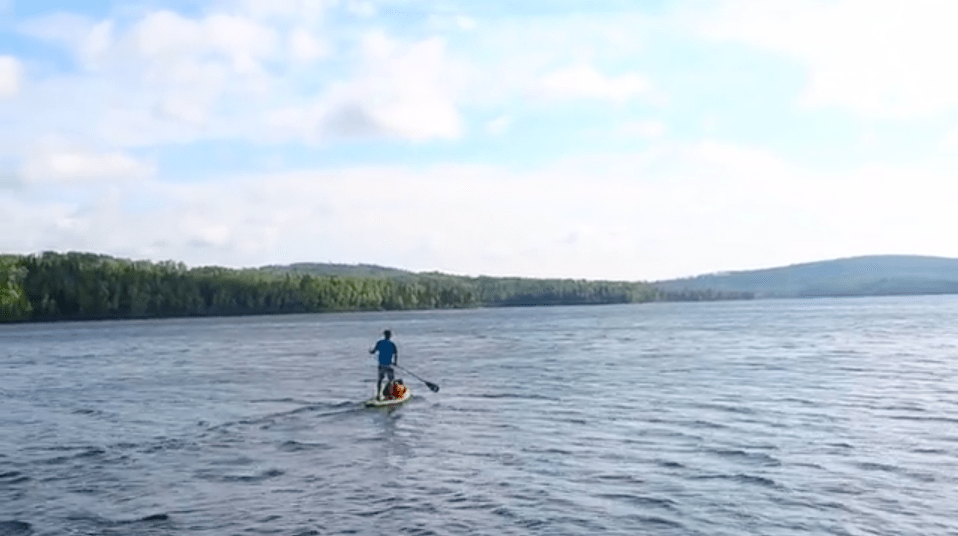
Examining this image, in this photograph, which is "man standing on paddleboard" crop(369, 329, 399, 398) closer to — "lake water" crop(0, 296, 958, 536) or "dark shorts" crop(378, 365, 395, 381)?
"dark shorts" crop(378, 365, 395, 381)

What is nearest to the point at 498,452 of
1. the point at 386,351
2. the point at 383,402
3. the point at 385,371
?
the point at 383,402

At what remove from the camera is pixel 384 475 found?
86.7 feet

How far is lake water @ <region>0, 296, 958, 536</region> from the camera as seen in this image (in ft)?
70.4

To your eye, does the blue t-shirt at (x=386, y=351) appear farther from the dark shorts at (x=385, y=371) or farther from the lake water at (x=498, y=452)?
the lake water at (x=498, y=452)

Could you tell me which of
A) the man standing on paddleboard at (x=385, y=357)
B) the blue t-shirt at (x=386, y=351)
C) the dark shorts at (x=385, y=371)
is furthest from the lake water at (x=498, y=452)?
the blue t-shirt at (x=386, y=351)

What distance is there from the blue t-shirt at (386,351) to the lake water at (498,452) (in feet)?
6.98

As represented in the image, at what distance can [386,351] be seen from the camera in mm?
43656

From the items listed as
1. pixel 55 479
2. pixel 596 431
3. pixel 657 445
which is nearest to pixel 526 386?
pixel 596 431

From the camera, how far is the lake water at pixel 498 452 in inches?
845

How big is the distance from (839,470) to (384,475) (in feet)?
39.4

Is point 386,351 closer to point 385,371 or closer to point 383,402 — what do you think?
point 385,371

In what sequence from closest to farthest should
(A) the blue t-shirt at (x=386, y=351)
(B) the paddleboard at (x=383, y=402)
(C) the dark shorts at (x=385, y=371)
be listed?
(B) the paddleboard at (x=383, y=402), (A) the blue t-shirt at (x=386, y=351), (C) the dark shorts at (x=385, y=371)

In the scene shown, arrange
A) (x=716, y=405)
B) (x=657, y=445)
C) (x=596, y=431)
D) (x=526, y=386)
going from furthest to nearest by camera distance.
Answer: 1. (x=526, y=386)
2. (x=716, y=405)
3. (x=596, y=431)
4. (x=657, y=445)

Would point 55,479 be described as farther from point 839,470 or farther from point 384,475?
point 839,470
